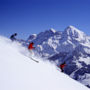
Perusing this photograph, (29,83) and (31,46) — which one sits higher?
(31,46)

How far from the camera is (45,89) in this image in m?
12.5

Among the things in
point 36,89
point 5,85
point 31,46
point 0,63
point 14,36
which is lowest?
point 5,85

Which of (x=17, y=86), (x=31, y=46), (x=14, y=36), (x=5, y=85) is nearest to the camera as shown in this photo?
(x=5, y=85)

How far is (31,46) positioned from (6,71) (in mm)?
12823

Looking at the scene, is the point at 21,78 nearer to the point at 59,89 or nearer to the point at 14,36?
the point at 59,89

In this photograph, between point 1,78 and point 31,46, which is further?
point 31,46

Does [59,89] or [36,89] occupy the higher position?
[59,89]

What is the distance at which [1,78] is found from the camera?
9.44 meters

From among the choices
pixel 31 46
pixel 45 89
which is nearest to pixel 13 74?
pixel 45 89

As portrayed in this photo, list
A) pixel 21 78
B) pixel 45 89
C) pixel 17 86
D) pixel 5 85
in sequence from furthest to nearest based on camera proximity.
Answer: pixel 45 89, pixel 21 78, pixel 17 86, pixel 5 85

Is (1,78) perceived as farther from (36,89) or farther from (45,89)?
(45,89)

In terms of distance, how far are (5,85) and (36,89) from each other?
3.10m

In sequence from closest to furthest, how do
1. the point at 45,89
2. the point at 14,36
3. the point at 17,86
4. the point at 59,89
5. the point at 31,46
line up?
the point at 17,86, the point at 45,89, the point at 59,89, the point at 31,46, the point at 14,36

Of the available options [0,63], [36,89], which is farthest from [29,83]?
[0,63]
